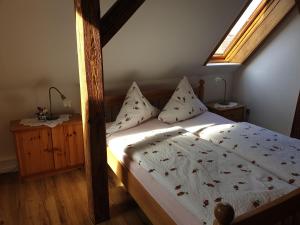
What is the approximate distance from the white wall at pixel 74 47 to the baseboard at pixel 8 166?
2.3 inches

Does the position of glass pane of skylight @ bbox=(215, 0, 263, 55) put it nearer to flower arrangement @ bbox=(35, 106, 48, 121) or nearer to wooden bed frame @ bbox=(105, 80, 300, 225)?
wooden bed frame @ bbox=(105, 80, 300, 225)

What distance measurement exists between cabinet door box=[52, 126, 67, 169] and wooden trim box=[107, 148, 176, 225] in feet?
2.44

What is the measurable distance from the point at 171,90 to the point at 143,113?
734 millimetres

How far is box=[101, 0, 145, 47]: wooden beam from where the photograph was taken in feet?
5.81

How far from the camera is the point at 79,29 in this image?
169 centimetres

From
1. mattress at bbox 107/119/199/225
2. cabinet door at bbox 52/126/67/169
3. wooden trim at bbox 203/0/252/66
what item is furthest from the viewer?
wooden trim at bbox 203/0/252/66

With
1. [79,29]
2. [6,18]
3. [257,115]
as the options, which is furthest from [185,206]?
[257,115]

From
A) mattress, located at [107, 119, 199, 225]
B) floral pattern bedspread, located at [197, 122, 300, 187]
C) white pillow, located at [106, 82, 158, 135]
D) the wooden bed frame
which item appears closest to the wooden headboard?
the wooden bed frame

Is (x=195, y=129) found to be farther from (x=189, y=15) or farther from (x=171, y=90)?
(x=189, y=15)

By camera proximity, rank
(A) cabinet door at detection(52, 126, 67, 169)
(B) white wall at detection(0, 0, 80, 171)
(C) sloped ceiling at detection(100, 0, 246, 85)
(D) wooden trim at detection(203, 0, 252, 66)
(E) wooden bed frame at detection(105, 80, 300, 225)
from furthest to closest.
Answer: (D) wooden trim at detection(203, 0, 252, 66), (A) cabinet door at detection(52, 126, 67, 169), (C) sloped ceiling at detection(100, 0, 246, 85), (B) white wall at detection(0, 0, 80, 171), (E) wooden bed frame at detection(105, 80, 300, 225)

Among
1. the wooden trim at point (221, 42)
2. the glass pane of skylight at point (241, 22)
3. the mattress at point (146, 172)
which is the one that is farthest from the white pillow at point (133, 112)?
the glass pane of skylight at point (241, 22)

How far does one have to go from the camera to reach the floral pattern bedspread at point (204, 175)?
1.53 metres

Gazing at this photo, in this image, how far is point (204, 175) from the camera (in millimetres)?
1812

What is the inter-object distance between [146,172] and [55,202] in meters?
1.08
